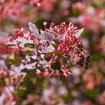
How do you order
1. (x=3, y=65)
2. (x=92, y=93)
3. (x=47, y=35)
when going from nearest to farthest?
1. (x=47, y=35)
2. (x=3, y=65)
3. (x=92, y=93)

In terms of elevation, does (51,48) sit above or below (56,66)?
above

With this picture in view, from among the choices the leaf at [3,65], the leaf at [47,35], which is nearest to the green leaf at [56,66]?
the leaf at [47,35]

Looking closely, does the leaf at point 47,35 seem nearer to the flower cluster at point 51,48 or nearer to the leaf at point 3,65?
the flower cluster at point 51,48

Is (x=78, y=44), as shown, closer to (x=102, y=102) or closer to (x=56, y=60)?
(x=56, y=60)

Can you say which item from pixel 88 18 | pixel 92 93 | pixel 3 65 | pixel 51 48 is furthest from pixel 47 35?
pixel 92 93

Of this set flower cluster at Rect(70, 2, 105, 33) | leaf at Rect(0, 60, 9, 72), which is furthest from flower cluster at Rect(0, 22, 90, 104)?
flower cluster at Rect(70, 2, 105, 33)

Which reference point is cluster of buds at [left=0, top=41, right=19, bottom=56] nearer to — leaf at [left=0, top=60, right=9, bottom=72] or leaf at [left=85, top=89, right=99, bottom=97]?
leaf at [left=0, top=60, right=9, bottom=72]

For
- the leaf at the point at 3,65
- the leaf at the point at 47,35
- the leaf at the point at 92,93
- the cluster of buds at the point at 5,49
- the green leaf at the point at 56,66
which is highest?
the cluster of buds at the point at 5,49

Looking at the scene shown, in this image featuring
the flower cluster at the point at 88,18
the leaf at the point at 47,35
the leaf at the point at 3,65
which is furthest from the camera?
the flower cluster at the point at 88,18

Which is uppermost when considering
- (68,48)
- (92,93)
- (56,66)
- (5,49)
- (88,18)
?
(88,18)

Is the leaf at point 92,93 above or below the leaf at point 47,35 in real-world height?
below

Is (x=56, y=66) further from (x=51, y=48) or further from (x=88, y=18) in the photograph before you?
(x=88, y=18)
